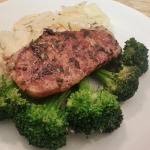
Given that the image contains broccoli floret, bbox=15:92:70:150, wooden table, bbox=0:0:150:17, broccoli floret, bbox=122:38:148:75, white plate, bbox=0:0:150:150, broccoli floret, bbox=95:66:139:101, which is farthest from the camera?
wooden table, bbox=0:0:150:17

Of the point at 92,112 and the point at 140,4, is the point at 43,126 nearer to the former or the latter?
the point at 92,112

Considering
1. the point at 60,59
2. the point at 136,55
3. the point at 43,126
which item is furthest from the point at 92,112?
the point at 136,55

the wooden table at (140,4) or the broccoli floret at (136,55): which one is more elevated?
the broccoli floret at (136,55)

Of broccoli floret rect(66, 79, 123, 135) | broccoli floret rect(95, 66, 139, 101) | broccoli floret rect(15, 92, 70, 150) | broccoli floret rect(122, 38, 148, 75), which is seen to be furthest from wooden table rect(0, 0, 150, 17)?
broccoli floret rect(15, 92, 70, 150)

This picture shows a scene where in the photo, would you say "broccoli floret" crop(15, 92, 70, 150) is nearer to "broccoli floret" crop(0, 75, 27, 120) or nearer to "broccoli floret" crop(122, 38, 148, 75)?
"broccoli floret" crop(0, 75, 27, 120)

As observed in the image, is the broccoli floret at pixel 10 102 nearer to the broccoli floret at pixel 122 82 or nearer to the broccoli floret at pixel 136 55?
the broccoli floret at pixel 122 82

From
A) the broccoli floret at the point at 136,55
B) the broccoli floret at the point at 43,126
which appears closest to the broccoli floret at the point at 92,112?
the broccoli floret at the point at 43,126

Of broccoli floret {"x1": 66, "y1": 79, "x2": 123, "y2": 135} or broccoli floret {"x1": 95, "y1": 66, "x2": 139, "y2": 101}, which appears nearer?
broccoli floret {"x1": 66, "y1": 79, "x2": 123, "y2": 135}
